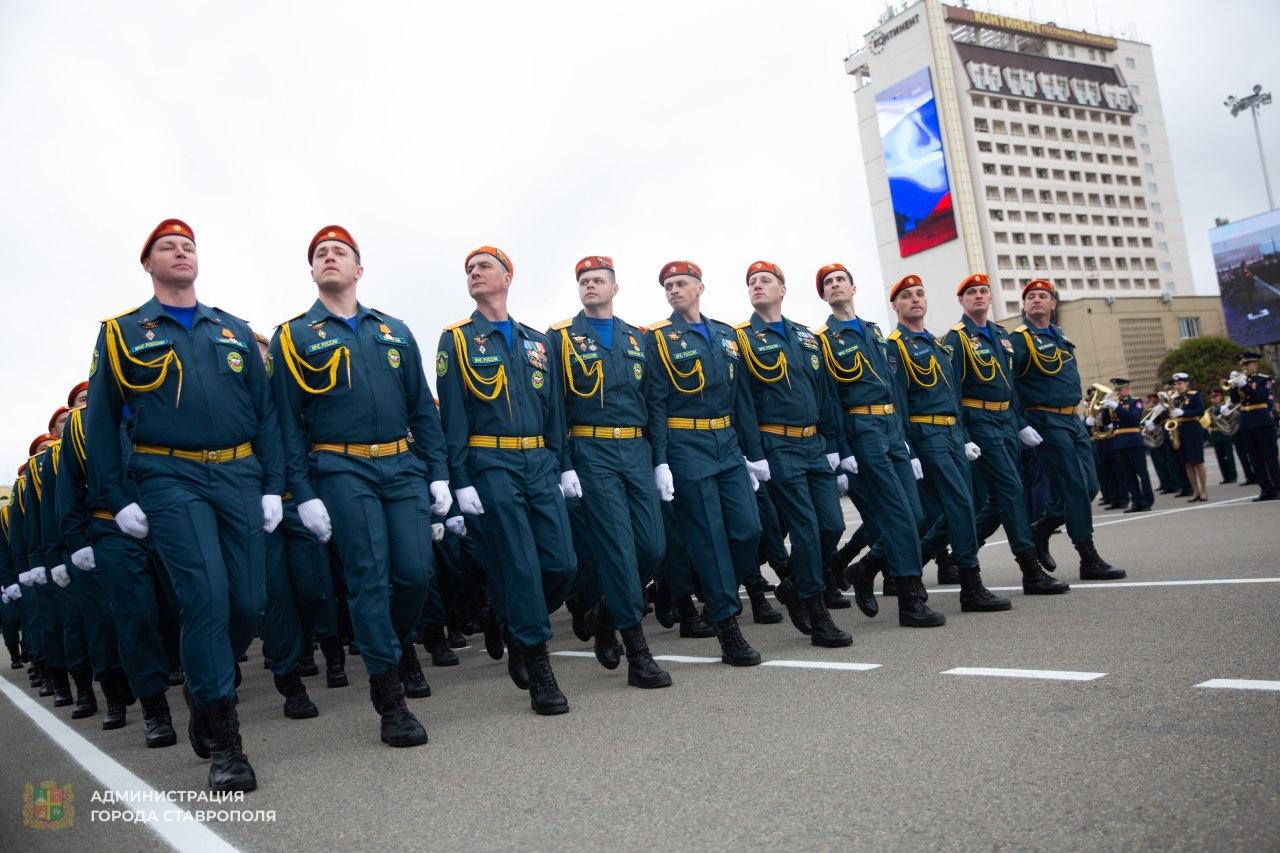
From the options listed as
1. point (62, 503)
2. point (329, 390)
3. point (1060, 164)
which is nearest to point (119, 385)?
point (329, 390)

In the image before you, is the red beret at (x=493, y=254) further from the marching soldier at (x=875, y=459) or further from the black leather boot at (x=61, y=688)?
the black leather boot at (x=61, y=688)

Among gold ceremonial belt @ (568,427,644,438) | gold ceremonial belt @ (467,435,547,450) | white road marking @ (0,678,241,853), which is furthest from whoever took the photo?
gold ceremonial belt @ (568,427,644,438)

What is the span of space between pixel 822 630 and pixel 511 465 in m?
2.12

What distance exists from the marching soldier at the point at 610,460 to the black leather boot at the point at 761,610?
1787 mm

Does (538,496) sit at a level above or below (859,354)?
below

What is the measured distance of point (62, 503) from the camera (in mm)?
6551

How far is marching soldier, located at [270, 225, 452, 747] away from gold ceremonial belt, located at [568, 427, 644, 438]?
0.89 meters

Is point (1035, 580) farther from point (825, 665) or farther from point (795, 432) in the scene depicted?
point (825, 665)

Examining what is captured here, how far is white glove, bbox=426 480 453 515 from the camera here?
520cm

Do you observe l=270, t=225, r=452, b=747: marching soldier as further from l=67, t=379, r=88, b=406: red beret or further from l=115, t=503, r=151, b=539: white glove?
l=67, t=379, r=88, b=406: red beret

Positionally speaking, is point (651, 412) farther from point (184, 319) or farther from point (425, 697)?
point (184, 319)

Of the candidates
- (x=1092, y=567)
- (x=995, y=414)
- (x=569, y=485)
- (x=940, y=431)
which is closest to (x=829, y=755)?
(x=569, y=485)

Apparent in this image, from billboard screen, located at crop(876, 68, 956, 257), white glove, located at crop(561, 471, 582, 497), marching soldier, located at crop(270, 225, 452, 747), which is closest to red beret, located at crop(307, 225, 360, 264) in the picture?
marching soldier, located at crop(270, 225, 452, 747)

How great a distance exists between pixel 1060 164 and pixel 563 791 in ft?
366
